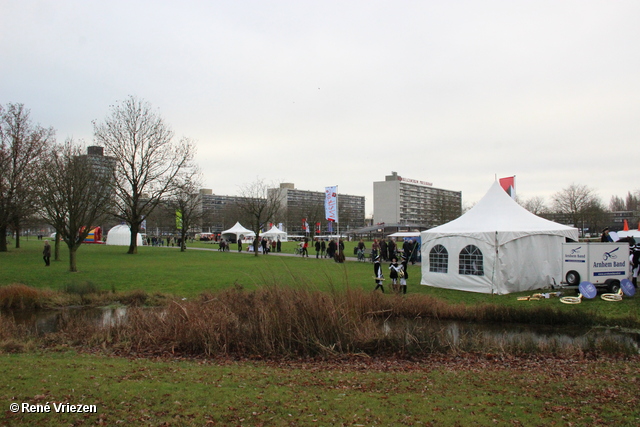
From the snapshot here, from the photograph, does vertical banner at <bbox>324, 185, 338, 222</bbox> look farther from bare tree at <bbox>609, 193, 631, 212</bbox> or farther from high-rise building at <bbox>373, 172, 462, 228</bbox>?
bare tree at <bbox>609, 193, 631, 212</bbox>

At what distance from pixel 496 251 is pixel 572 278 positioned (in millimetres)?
2655

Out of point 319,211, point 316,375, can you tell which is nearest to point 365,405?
point 316,375

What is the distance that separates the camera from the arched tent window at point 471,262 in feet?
56.3

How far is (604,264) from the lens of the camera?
15047 millimetres

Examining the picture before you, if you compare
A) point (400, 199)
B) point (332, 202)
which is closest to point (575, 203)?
point (332, 202)

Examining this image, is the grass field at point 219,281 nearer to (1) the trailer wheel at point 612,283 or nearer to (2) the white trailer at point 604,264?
(1) the trailer wheel at point 612,283

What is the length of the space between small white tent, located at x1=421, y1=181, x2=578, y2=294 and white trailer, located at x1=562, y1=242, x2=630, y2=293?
1786mm

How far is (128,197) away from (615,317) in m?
36.8

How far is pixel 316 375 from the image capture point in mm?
7203

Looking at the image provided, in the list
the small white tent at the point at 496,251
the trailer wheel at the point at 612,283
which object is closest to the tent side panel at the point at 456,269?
the small white tent at the point at 496,251

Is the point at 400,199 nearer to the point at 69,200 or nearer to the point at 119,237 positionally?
the point at 119,237

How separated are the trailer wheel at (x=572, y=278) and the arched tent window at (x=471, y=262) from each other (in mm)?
2901

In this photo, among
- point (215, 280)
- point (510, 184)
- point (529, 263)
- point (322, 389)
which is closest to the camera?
point (322, 389)

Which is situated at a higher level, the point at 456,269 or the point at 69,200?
the point at 69,200
